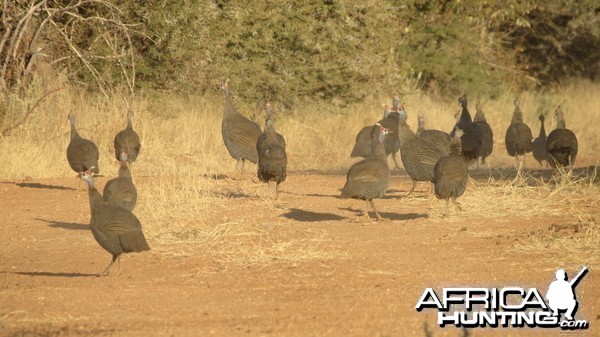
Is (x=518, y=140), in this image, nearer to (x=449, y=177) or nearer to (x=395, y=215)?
(x=395, y=215)

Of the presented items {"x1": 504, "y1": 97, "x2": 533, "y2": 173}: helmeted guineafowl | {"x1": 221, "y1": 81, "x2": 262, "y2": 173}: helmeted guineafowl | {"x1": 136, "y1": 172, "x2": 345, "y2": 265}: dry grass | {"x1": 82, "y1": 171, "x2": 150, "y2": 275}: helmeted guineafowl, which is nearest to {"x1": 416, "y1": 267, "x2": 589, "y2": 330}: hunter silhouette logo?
{"x1": 136, "y1": 172, "x2": 345, "y2": 265}: dry grass

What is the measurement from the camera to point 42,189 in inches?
527

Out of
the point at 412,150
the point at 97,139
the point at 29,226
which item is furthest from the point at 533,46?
the point at 29,226

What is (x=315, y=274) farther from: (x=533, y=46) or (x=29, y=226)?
(x=533, y=46)

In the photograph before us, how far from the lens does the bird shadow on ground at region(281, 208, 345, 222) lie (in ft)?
36.4

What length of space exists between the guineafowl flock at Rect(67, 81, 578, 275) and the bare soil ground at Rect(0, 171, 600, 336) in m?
0.34

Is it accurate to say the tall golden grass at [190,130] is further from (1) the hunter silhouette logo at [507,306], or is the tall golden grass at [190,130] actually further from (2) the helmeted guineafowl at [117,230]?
(1) the hunter silhouette logo at [507,306]

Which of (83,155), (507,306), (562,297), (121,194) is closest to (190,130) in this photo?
(83,155)

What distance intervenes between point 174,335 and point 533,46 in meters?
23.6

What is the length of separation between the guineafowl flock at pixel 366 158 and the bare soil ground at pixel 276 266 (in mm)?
337

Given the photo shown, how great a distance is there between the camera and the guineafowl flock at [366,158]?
316 inches

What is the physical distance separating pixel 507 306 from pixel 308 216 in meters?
4.71

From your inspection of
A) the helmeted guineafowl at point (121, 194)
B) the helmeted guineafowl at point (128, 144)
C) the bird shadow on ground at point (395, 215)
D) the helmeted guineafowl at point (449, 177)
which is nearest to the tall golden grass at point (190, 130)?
the helmeted guineafowl at point (128, 144)

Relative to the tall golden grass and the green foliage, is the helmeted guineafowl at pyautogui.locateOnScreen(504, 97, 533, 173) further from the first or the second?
the green foliage
